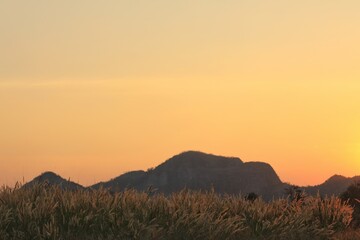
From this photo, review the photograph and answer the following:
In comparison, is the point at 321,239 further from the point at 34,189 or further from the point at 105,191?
the point at 34,189

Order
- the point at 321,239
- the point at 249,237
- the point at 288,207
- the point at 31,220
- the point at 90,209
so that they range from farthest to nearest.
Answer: the point at 288,207, the point at 321,239, the point at 249,237, the point at 90,209, the point at 31,220

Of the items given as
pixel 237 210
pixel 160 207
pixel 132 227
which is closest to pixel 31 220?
pixel 132 227

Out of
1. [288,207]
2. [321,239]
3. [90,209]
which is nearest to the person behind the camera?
[90,209]

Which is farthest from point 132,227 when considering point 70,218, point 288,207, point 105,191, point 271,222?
point 288,207

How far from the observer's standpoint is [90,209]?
62.3ft

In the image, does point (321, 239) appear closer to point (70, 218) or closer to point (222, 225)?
point (222, 225)

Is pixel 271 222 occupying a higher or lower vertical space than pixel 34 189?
lower

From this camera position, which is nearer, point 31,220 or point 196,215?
point 31,220

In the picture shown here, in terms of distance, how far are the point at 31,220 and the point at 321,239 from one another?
8945 millimetres

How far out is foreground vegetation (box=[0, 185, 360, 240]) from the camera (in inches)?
701

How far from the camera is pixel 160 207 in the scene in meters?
20.0

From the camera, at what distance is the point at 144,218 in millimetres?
18812

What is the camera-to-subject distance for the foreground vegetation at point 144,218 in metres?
17.8

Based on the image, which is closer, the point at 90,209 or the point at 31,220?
the point at 31,220
